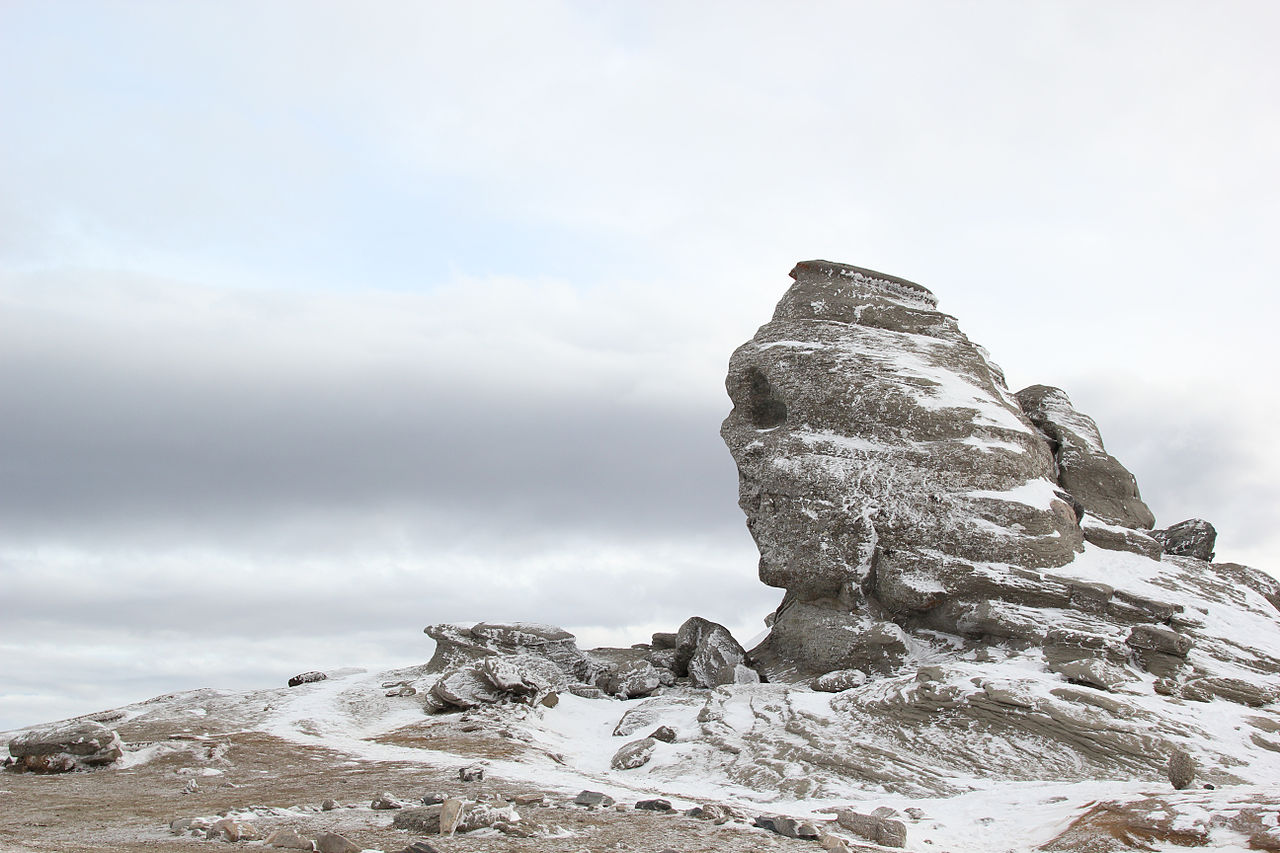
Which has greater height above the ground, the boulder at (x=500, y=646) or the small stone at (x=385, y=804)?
the boulder at (x=500, y=646)

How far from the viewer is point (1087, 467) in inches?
1462

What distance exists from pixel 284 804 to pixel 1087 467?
30.8m

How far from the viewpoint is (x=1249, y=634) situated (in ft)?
99.7

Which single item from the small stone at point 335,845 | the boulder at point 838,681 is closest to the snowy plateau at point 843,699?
the small stone at point 335,845

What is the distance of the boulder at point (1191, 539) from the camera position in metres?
38.2

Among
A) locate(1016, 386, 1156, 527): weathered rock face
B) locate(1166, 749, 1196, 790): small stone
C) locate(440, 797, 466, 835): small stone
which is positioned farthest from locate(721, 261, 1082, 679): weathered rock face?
locate(440, 797, 466, 835): small stone

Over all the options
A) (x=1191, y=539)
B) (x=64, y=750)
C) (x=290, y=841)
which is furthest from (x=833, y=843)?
(x=1191, y=539)

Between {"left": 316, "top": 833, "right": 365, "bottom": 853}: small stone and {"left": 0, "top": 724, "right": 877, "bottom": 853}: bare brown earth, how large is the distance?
52cm

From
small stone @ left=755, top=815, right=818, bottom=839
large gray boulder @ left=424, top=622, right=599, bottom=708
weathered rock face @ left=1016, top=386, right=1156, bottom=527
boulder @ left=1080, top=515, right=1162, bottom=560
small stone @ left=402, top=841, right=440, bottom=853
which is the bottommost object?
small stone @ left=755, top=815, right=818, bottom=839

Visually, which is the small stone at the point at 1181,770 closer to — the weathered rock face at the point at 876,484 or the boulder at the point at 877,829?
the boulder at the point at 877,829

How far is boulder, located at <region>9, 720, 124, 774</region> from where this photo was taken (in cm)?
2200

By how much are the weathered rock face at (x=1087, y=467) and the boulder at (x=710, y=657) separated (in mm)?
13771

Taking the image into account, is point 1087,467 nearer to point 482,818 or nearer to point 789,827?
point 789,827

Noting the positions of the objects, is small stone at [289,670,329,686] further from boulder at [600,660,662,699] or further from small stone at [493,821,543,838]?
small stone at [493,821,543,838]
